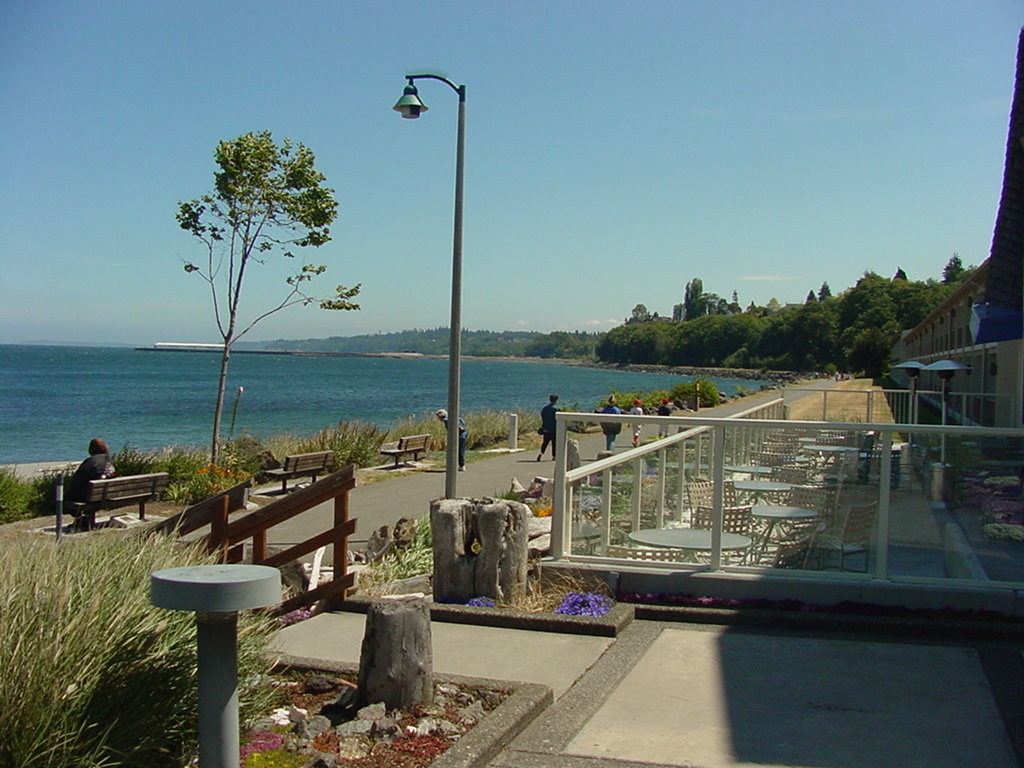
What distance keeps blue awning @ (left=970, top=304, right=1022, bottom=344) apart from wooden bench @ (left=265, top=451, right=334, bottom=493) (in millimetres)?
11763

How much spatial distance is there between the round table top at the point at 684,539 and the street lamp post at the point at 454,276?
468 cm

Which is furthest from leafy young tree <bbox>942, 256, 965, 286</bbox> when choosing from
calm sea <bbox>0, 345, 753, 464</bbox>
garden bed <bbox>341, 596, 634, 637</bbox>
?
garden bed <bbox>341, 596, 634, 637</bbox>

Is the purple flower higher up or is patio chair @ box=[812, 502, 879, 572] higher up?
patio chair @ box=[812, 502, 879, 572]

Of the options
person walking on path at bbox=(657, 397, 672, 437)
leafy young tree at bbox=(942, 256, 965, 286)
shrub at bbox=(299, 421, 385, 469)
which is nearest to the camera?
person walking on path at bbox=(657, 397, 672, 437)

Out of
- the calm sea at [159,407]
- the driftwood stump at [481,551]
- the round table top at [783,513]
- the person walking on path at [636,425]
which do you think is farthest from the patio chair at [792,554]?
the calm sea at [159,407]

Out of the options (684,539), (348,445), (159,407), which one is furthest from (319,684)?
(159,407)

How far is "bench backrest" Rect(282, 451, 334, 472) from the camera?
61.4 feet

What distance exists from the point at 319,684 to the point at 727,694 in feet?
7.96

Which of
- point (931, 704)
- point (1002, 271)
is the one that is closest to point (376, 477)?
point (1002, 271)

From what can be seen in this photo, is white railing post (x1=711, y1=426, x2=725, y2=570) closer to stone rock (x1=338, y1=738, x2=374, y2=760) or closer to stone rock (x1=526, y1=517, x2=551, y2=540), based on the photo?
stone rock (x1=526, y1=517, x2=551, y2=540)

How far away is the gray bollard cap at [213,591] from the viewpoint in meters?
3.78

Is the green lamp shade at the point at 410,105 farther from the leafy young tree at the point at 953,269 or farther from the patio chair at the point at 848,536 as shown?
the leafy young tree at the point at 953,269

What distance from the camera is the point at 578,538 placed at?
855cm

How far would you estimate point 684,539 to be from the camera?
8312mm
